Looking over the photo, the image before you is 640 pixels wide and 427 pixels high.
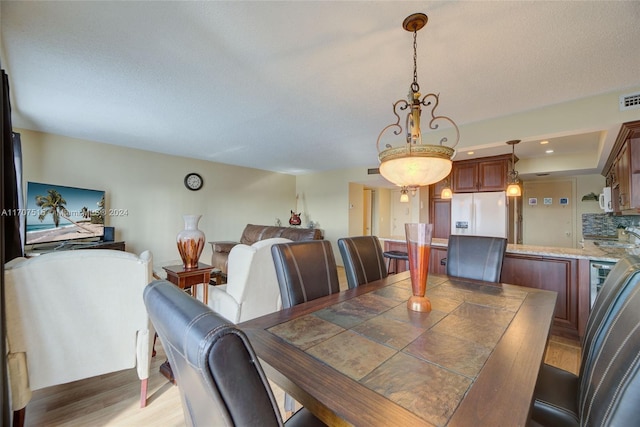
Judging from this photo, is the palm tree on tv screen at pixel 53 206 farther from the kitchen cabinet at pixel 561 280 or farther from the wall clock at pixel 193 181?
the kitchen cabinet at pixel 561 280

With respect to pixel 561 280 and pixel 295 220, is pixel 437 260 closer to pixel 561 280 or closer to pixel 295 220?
pixel 561 280

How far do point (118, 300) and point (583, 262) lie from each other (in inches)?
150

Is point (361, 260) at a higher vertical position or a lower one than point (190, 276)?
higher

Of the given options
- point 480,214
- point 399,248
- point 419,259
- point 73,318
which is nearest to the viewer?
point 419,259

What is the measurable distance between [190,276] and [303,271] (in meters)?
1.19

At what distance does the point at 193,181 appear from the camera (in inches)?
212

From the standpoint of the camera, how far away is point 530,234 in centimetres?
612

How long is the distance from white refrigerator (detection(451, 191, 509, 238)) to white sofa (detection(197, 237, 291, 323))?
12.7ft

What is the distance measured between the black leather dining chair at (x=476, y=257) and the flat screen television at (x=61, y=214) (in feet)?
15.6

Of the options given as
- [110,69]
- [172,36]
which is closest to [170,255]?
[110,69]

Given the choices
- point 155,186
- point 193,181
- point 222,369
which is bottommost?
point 222,369

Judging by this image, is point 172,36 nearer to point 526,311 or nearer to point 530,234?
point 526,311

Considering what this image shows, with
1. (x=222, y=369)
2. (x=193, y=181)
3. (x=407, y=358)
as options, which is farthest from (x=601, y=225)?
(x=193, y=181)

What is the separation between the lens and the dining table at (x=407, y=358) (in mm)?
669
